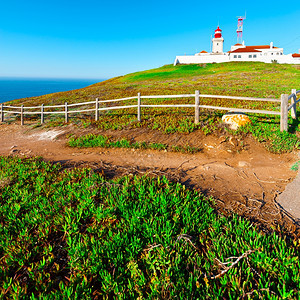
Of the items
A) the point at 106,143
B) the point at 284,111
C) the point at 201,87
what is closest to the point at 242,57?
the point at 201,87

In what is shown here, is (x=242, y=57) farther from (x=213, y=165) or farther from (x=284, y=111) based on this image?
(x=213, y=165)

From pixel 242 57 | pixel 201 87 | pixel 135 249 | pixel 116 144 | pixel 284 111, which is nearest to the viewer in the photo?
pixel 135 249

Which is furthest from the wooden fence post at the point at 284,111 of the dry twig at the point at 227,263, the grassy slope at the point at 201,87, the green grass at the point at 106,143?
the grassy slope at the point at 201,87

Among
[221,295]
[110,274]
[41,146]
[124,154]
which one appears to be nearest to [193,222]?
[221,295]

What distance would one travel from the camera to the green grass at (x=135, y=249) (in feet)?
7.93

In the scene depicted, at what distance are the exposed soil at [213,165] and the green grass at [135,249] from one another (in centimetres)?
70

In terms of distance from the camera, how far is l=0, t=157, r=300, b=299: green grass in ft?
7.93

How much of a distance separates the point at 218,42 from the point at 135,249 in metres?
109

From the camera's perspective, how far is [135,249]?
2.99 m

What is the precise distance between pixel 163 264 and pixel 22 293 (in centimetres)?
164

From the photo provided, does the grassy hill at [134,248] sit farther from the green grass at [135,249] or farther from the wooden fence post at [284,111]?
the wooden fence post at [284,111]

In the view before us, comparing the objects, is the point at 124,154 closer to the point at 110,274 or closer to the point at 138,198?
the point at 138,198

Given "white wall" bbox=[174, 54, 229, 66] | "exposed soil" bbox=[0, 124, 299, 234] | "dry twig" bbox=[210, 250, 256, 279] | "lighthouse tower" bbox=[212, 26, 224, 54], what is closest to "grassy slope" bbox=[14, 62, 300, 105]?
"exposed soil" bbox=[0, 124, 299, 234]

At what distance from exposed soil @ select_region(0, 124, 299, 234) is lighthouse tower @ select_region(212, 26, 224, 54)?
9988 centimetres
